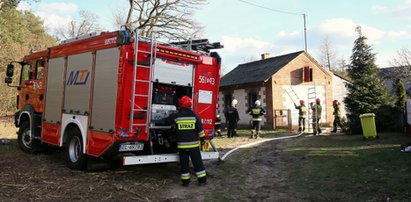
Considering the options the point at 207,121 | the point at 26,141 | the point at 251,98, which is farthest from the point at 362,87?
the point at 26,141

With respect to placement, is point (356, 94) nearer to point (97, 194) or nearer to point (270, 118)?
point (270, 118)

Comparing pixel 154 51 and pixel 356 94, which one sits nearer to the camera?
pixel 154 51

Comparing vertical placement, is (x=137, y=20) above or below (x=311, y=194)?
above

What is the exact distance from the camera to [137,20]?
1049 inches

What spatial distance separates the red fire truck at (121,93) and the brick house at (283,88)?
488 inches

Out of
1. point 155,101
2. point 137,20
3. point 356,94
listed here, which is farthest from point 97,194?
point 137,20

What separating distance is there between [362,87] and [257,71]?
31.1 ft

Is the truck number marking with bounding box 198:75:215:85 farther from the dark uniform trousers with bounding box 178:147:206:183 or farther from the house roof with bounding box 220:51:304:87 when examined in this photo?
the house roof with bounding box 220:51:304:87

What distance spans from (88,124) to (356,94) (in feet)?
38.2

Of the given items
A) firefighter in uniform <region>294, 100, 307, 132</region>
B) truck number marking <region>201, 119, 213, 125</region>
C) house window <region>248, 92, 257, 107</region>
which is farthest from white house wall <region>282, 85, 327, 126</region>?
truck number marking <region>201, 119, 213, 125</region>

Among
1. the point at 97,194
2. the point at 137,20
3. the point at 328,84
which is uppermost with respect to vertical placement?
the point at 137,20

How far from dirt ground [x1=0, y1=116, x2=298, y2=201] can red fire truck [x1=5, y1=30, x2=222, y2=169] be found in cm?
49

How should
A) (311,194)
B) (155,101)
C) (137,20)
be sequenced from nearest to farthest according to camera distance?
1. (311,194)
2. (155,101)
3. (137,20)

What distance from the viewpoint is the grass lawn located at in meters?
5.66
